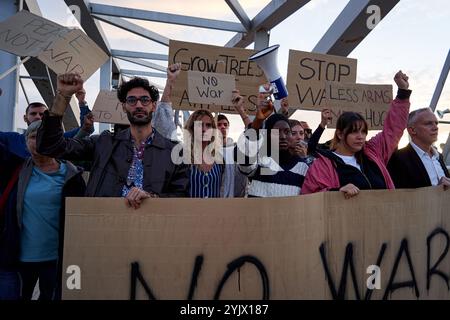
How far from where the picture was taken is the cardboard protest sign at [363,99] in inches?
171

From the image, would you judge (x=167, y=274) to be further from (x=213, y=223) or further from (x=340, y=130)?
(x=340, y=130)

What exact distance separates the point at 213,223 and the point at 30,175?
1.23 meters

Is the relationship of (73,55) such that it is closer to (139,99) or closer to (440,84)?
(139,99)

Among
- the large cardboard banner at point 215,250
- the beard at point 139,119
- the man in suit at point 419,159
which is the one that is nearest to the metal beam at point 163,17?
the man in suit at point 419,159

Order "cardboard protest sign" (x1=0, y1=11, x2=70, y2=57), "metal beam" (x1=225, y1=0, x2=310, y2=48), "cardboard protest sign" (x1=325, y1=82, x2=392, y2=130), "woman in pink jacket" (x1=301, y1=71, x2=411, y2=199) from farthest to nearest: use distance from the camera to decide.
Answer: "metal beam" (x1=225, y1=0, x2=310, y2=48) < "cardboard protest sign" (x1=325, y1=82, x2=392, y2=130) < "cardboard protest sign" (x1=0, y1=11, x2=70, y2=57) < "woman in pink jacket" (x1=301, y1=71, x2=411, y2=199)

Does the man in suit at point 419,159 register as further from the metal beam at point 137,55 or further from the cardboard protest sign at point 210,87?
the metal beam at point 137,55

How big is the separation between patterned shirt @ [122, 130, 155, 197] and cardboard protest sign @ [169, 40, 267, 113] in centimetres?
173

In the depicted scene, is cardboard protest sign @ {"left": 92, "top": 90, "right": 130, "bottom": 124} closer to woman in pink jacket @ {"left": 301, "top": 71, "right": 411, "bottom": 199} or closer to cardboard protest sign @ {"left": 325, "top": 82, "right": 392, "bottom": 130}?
cardboard protest sign @ {"left": 325, "top": 82, "right": 392, "bottom": 130}

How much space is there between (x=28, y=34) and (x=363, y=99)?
9.31 feet

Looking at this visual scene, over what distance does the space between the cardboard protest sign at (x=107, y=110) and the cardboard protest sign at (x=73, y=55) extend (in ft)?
4.16

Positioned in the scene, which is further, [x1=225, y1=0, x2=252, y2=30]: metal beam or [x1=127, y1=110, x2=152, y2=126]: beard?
[x1=225, y1=0, x2=252, y2=30]: metal beam

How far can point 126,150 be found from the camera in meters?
2.48

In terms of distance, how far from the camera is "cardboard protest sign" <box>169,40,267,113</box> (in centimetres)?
437

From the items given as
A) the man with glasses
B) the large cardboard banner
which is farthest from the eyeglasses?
the large cardboard banner
